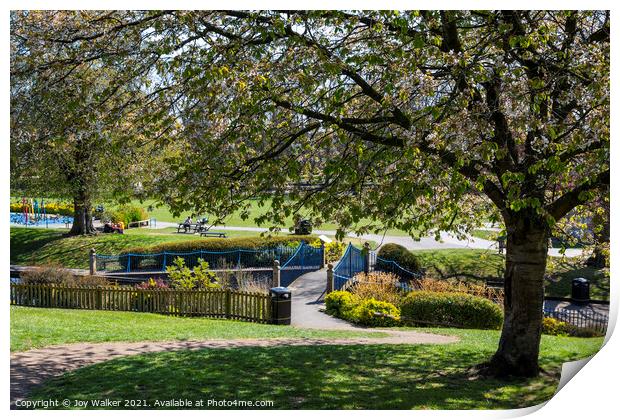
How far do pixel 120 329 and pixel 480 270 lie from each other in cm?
776

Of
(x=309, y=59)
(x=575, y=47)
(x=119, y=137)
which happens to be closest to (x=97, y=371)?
(x=119, y=137)

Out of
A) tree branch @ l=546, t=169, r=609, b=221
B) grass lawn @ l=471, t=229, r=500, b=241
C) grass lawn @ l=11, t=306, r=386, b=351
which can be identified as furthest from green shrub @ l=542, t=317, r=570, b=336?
tree branch @ l=546, t=169, r=609, b=221

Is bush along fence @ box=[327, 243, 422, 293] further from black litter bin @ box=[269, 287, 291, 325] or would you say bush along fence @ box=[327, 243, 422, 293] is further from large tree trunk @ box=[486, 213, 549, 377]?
large tree trunk @ box=[486, 213, 549, 377]

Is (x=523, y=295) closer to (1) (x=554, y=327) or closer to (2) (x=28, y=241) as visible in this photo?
(1) (x=554, y=327)

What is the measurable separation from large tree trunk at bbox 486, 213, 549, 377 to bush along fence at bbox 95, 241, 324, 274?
6.21 meters

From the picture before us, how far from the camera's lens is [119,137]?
817cm

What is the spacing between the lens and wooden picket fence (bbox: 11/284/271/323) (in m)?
14.0

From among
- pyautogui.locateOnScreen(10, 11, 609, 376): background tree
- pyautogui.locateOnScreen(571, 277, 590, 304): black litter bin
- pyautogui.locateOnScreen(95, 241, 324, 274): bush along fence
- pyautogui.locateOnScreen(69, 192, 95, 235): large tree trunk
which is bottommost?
pyautogui.locateOnScreen(571, 277, 590, 304): black litter bin

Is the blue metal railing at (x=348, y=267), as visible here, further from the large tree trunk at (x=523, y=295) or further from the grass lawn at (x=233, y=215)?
the large tree trunk at (x=523, y=295)

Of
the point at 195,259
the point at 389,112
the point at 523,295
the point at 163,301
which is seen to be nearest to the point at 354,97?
the point at 389,112

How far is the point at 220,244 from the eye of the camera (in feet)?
45.0

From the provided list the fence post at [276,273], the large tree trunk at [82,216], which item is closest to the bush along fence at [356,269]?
the fence post at [276,273]

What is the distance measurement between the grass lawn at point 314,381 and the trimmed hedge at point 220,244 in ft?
13.5

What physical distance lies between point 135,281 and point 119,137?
6831mm
